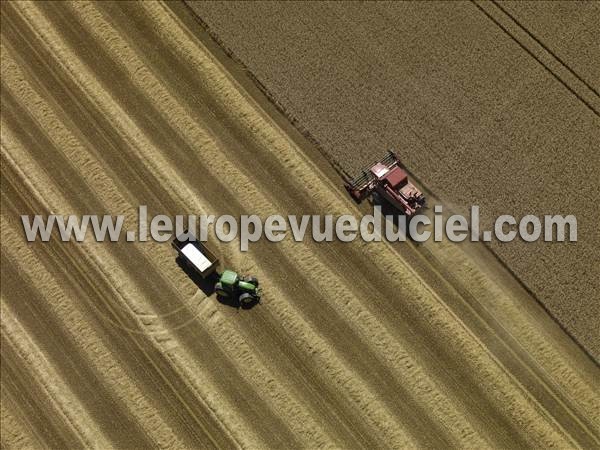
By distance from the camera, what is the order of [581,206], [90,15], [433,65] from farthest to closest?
1. [90,15]
2. [433,65]
3. [581,206]

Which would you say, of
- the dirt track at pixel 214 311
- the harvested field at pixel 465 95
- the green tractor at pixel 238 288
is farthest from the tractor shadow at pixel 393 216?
the green tractor at pixel 238 288

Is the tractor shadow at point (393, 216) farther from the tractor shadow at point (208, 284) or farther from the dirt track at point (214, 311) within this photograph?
the tractor shadow at point (208, 284)

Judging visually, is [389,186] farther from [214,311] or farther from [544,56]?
[544,56]

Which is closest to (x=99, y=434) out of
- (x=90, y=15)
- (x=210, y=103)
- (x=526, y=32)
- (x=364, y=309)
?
(x=364, y=309)

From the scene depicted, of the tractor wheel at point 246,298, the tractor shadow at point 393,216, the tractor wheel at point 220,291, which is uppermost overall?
the tractor wheel at point 220,291

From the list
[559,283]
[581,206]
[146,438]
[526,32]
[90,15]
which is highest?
[90,15]

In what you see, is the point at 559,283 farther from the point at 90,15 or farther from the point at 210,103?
the point at 90,15

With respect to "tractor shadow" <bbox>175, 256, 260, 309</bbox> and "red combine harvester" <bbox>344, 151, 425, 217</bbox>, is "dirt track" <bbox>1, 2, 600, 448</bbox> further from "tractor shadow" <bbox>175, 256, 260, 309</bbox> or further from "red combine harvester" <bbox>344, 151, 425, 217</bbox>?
"red combine harvester" <bbox>344, 151, 425, 217</bbox>
